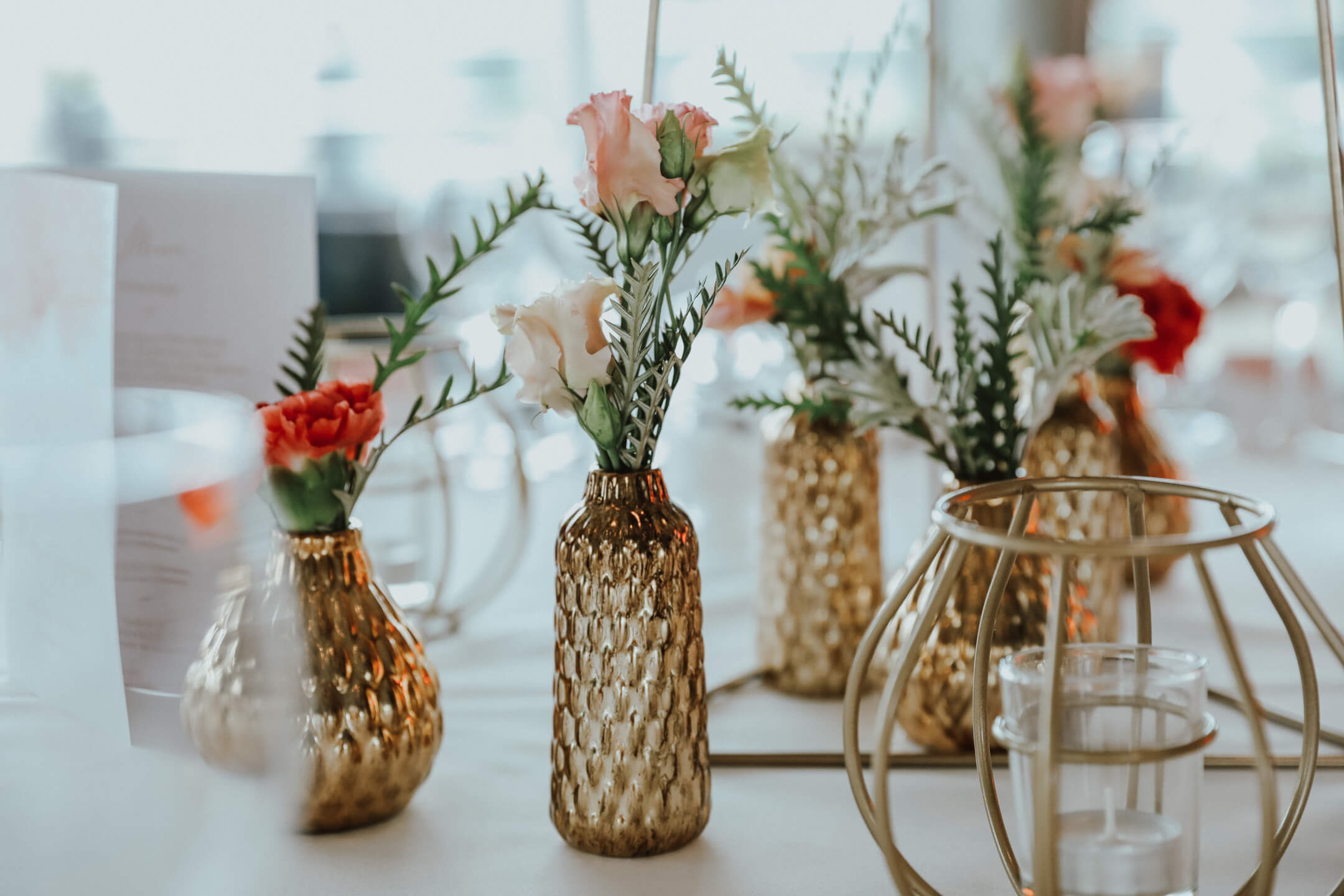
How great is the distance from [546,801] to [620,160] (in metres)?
0.26

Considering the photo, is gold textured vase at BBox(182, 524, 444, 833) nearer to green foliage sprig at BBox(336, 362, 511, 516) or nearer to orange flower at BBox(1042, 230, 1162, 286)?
green foliage sprig at BBox(336, 362, 511, 516)

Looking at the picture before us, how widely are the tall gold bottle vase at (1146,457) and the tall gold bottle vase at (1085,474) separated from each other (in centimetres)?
11

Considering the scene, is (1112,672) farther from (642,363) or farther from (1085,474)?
(1085,474)

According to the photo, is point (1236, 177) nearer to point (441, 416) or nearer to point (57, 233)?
point (441, 416)

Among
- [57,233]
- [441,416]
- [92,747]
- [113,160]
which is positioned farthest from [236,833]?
[113,160]

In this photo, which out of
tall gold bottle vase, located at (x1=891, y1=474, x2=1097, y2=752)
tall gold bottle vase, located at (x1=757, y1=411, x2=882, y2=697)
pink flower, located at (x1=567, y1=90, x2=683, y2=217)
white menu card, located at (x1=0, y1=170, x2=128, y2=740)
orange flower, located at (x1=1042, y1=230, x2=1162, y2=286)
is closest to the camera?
white menu card, located at (x1=0, y1=170, x2=128, y2=740)

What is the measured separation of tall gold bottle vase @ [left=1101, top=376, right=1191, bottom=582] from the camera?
78 cm

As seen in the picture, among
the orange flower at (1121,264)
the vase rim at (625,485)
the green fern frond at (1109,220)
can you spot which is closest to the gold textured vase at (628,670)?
the vase rim at (625,485)

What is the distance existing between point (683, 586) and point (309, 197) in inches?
10.7

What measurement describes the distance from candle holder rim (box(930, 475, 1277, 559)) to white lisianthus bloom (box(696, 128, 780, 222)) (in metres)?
0.12

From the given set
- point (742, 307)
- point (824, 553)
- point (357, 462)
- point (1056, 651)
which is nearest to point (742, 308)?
point (742, 307)

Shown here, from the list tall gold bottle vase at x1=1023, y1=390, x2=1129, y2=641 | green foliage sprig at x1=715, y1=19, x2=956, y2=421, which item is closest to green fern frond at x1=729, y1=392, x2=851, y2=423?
green foliage sprig at x1=715, y1=19, x2=956, y2=421

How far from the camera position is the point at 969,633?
1.69 feet

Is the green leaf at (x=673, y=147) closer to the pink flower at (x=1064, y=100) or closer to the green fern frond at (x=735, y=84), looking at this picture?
the green fern frond at (x=735, y=84)
